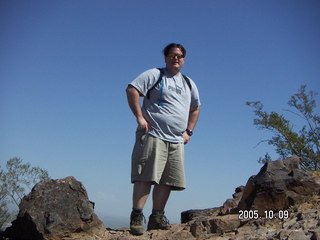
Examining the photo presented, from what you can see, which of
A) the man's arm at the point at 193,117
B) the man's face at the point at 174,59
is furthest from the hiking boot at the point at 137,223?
the man's face at the point at 174,59

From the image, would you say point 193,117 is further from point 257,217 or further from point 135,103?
point 257,217

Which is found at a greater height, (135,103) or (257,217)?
(135,103)

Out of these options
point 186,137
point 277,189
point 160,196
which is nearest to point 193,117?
point 186,137

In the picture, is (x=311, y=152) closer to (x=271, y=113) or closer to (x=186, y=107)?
(x=271, y=113)

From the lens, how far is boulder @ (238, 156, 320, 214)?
4.91 meters

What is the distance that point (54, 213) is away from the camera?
5352 mm

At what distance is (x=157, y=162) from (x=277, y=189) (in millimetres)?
1655

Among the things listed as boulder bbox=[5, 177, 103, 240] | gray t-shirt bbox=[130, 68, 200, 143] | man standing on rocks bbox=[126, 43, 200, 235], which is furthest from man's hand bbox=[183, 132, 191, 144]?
boulder bbox=[5, 177, 103, 240]

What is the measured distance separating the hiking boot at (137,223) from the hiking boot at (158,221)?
0.29 meters

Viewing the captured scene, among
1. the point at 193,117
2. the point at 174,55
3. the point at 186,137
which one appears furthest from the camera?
the point at 193,117

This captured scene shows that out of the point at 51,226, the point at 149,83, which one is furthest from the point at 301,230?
the point at 51,226

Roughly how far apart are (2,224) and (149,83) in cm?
1956

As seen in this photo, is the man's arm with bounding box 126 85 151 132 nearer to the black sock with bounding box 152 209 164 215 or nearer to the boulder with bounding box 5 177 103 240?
the black sock with bounding box 152 209 164 215

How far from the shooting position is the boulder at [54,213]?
5.17 meters
